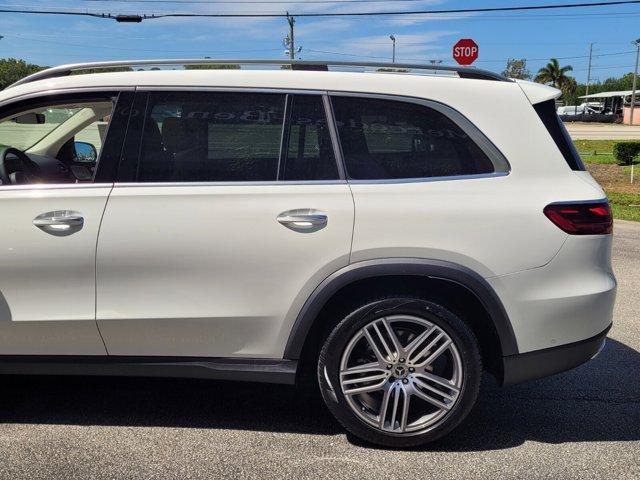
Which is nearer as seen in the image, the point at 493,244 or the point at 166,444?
the point at 493,244

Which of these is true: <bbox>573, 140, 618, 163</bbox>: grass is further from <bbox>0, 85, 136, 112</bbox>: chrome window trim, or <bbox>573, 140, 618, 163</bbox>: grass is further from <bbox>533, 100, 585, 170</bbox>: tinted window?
<bbox>0, 85, 136, 112</bbox>: chrome window trim

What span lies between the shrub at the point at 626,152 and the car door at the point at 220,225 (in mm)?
19753

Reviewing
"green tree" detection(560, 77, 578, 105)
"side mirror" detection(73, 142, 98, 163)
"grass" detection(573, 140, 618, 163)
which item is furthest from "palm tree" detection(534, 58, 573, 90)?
"side mirror" detection(73, 142, 98, 163)

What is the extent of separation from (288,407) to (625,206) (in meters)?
11.1

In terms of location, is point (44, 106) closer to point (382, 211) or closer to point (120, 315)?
point (120, 315)

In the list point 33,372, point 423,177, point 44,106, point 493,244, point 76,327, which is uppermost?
point 44,106

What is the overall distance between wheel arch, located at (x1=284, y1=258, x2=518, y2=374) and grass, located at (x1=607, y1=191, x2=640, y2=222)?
8958mm

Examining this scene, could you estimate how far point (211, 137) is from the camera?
9.93ft

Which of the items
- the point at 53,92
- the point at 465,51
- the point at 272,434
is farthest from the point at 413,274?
the point at 465,51

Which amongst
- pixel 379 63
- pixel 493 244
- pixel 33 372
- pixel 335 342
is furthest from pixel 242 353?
pixel 379 63

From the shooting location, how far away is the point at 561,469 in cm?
292

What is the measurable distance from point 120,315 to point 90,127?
6.05 feet

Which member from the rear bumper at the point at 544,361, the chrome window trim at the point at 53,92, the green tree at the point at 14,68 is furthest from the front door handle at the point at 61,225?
the green tree at the point at 14,68

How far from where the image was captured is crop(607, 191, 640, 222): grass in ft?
36.0
